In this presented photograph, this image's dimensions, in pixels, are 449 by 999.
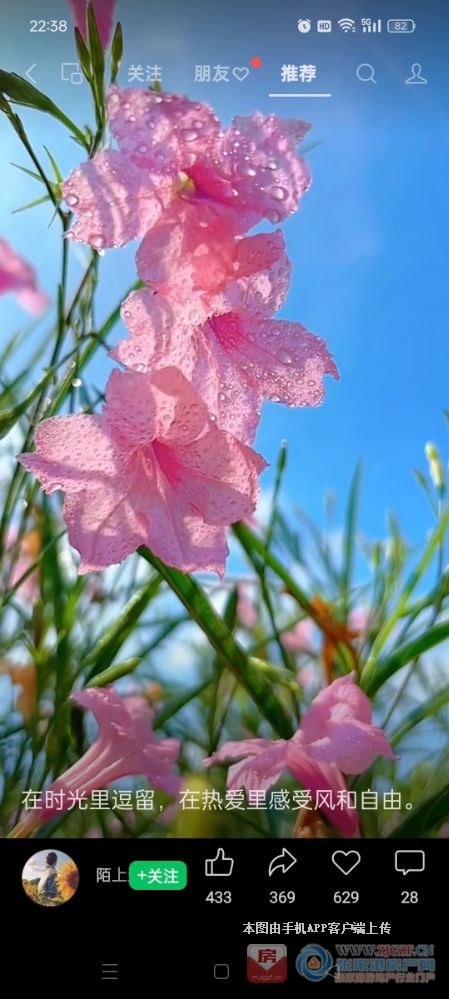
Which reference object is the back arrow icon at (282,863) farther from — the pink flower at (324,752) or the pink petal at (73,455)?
the pink petal at (73,455)

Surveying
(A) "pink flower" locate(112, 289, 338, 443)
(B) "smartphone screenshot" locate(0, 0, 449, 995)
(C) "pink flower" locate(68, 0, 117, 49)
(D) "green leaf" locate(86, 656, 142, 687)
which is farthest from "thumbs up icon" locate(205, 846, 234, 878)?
(C) "pink flower" locate(68, 0, 117, 49)

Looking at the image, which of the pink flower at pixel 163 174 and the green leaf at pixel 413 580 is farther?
the green leaf at pixel 413 580

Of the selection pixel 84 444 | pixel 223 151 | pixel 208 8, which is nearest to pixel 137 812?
pixel 84 444

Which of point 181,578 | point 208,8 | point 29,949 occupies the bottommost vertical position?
point 29,949

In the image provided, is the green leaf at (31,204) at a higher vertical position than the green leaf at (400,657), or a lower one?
higher

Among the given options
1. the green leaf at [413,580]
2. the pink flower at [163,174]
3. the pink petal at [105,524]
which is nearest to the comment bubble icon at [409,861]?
the green leaf at [413,580]

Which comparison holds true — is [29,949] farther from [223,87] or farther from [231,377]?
[223,87]

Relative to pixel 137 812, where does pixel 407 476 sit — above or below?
above

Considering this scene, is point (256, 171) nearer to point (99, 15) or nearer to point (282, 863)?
point (99, 15)
